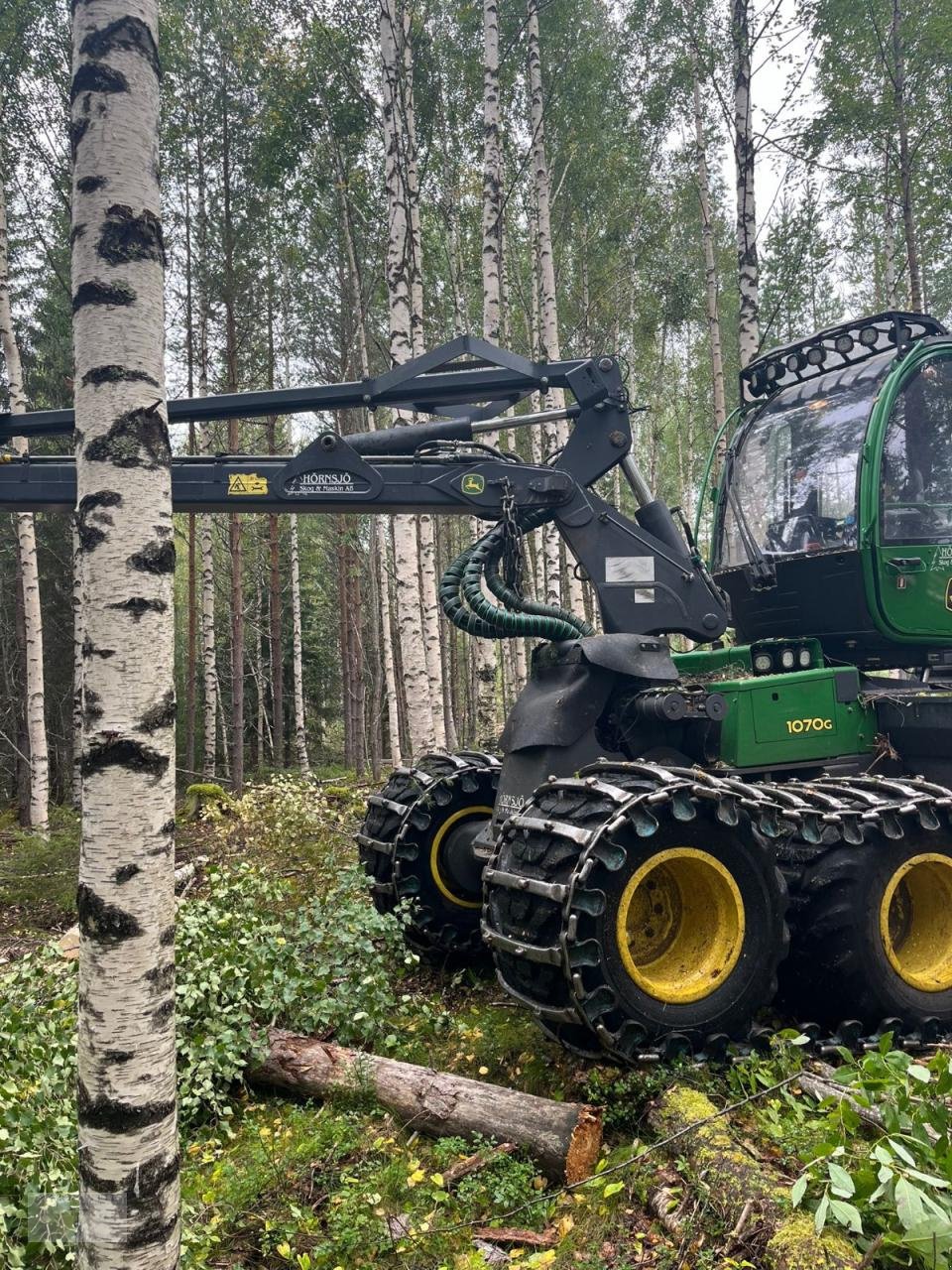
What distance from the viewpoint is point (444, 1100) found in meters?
3.77

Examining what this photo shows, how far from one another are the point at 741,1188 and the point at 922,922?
2175 mm

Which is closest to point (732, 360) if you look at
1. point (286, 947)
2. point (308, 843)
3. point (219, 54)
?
point (219, 54)

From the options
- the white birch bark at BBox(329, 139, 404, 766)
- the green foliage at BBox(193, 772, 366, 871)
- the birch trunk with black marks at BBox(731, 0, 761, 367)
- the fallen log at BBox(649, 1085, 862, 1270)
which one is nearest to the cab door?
the fallen log at BBox(649, 1085, 862, 1270)

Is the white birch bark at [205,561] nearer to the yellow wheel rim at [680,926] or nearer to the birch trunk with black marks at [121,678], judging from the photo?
the yellow wheel rim at [680,926]

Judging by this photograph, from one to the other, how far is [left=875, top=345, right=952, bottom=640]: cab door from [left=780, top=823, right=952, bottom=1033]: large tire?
1.58m

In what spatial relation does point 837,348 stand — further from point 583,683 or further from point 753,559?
point 583,683

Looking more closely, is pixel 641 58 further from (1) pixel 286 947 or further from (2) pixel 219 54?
(1) pixel 286 947

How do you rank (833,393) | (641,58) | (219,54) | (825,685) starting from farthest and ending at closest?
(641,58) → (219,54) → (833,393) → (825,685)

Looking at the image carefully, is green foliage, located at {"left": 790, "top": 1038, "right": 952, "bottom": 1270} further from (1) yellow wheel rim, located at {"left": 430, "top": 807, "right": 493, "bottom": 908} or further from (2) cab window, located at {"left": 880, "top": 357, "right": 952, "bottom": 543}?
(2) cab window, located at {"left": 880, "top": 357, "right": 952, "bottom": 543}

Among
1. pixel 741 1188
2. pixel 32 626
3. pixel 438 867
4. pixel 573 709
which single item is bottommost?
pixel 741 1188

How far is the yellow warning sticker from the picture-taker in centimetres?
461

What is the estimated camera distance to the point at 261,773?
21422mm

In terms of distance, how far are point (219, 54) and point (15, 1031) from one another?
55.7 feet

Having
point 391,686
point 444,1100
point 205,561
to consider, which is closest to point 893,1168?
point 444,1100
